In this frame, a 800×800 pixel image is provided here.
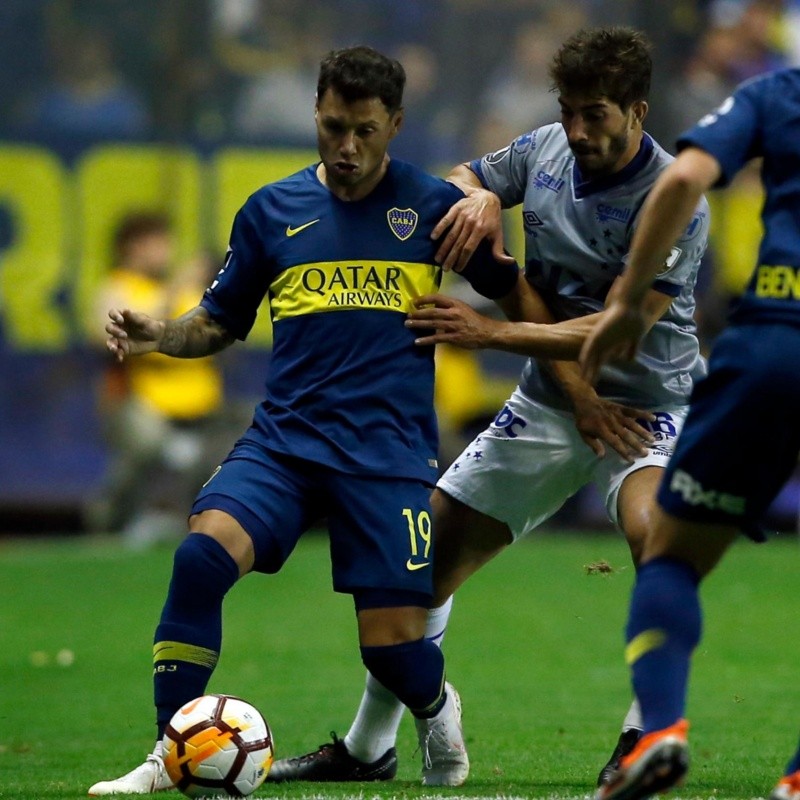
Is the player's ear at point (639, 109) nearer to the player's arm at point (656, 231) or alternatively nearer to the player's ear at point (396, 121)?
the player's ear at point (396, 121)

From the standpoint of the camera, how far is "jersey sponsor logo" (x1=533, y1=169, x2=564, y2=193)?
6.08 meters

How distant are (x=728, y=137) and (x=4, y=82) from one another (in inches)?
472

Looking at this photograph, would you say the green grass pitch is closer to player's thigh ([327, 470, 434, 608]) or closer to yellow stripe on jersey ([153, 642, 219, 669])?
yellow stripe on jersey ([153, 642, 219, 669])

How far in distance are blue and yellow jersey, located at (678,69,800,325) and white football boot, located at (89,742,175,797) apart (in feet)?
7.90

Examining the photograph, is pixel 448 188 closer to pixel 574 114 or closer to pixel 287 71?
pixel 574 114

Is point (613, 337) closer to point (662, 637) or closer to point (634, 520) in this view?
point (662, 637)

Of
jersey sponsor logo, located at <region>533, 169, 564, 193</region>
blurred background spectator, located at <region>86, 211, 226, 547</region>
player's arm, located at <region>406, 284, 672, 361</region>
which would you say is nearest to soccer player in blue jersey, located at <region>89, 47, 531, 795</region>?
player's arm, located at <region>406, 284, 672, 361</region>

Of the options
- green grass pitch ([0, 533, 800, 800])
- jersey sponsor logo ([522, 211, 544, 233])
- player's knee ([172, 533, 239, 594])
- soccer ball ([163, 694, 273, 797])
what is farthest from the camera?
green grass pitch ([0, 533, 800, 800])

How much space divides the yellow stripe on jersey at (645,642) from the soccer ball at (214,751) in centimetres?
137

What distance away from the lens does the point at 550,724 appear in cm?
744

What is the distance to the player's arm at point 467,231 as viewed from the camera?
A: 585cm

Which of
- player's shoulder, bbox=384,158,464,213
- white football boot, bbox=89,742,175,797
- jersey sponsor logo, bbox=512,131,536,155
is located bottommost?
white football boot, bbox=89,742,175,797

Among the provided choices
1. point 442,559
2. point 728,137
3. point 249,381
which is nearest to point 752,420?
point 728,137

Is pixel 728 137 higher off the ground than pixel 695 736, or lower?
higher
